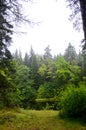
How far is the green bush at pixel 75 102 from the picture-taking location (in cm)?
1558

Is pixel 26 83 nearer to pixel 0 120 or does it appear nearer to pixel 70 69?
pixel 70 69

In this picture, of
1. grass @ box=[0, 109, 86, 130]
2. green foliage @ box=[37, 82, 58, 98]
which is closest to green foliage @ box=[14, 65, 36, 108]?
green foliage @ box=[37, 82, 58, 98]

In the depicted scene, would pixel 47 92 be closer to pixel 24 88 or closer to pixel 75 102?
pixel 24 88

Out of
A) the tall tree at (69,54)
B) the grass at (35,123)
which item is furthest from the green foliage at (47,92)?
the grass at (35,123)

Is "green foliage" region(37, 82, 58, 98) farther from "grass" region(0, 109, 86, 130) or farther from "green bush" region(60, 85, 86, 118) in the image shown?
"grass" region(0, 109, 86, 130)

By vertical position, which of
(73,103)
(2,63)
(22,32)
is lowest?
(73,103)

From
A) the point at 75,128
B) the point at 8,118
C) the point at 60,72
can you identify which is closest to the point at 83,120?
the point at 75,128

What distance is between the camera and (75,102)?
15633 millimetres

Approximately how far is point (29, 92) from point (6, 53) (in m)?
28.5

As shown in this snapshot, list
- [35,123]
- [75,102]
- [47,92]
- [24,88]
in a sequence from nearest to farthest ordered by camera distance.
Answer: [35,123] → [75,102] → [47,92] → [24,88]

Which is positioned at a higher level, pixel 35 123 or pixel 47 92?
pixel 35 123

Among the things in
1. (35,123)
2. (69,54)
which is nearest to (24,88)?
(69,54)

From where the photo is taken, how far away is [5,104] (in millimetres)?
16797

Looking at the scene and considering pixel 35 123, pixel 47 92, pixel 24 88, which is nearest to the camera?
pixel 35 123
